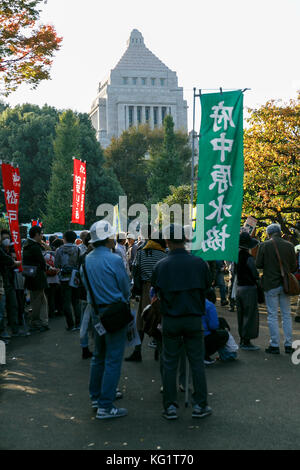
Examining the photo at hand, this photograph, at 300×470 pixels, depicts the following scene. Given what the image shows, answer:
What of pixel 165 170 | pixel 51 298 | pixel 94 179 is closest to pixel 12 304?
pixel 51 298

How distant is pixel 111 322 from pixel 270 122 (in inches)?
484

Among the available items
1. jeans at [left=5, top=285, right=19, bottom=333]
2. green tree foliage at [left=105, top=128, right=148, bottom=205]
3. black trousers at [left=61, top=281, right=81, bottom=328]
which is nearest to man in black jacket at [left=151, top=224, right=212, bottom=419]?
jeans at [left=5, top=285, right=19, bottom=333]

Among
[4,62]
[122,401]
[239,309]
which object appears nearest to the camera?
[122,401]

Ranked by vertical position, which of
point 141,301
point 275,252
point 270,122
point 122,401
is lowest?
point 122,401

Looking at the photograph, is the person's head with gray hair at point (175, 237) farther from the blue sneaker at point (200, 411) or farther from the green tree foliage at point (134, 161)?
the green tree foliage at point (134, 161)

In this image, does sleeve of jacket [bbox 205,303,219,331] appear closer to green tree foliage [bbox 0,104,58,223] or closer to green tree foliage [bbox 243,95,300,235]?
green tree foliage [bbox 243,95,300,235]

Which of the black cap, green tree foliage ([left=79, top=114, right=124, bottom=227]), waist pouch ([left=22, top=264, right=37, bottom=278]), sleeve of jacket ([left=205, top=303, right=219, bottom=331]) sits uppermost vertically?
green tree foliage ([left=79, top=114, right=124, bottom=227])

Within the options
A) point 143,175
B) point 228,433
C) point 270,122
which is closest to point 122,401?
point 228,433

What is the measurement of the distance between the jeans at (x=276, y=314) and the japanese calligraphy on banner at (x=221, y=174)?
1.50 m

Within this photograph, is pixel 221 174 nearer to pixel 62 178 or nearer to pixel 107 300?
pixel 107 300

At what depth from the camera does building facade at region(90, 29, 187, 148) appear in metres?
101

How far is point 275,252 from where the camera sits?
8.06 meters

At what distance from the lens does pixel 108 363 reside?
17.4 feet
